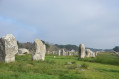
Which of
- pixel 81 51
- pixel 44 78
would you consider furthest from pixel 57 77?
pixel 81 51

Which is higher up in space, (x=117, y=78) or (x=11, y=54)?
(x=11, y=54)

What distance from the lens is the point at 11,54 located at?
18.8 meters

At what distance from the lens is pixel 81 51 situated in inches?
1271

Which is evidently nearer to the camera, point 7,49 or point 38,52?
point 7,49

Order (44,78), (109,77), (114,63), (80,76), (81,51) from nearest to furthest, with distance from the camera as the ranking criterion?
1. (44,78)
2. (80,76)
3. (109,77)
4. (114,63)
5. (81,51)

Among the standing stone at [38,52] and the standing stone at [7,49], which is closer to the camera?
the standing stone at [7,49]

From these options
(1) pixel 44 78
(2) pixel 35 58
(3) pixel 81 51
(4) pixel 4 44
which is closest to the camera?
(1) pixel 44 78

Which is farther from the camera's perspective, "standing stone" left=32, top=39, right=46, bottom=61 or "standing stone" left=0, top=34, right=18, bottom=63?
"standing stone" left=32, top=39, right=46, bottom=61

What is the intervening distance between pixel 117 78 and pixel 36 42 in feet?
42.1

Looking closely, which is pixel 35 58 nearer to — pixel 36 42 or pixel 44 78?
pixel 36 42

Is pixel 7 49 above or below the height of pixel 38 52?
above

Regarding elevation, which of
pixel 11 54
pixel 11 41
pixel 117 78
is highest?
pixel 11 41

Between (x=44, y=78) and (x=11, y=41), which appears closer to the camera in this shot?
(x=44, y=78)

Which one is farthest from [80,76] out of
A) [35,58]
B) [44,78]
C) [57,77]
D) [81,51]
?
[81,51]
